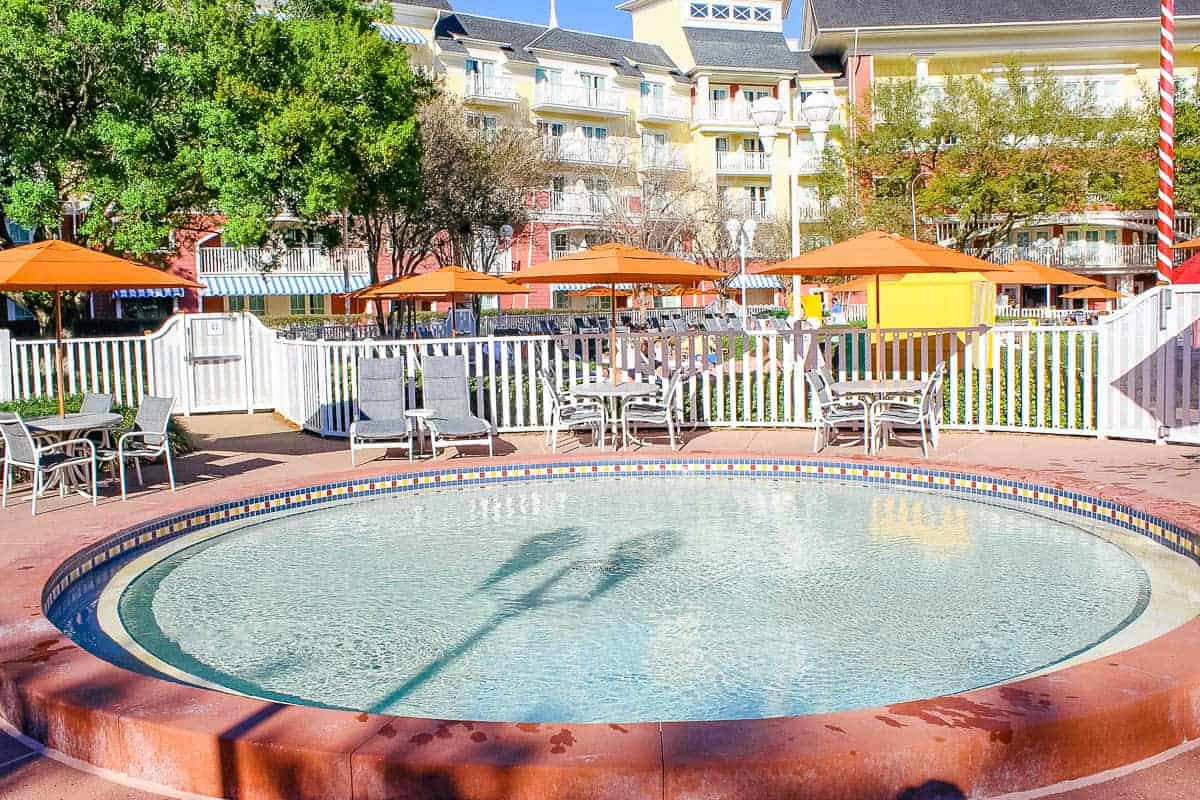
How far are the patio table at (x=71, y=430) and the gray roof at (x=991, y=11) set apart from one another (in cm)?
4191

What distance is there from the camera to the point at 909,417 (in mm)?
10219

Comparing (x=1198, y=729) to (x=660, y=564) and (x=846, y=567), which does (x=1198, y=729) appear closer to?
(x=846, y=567)

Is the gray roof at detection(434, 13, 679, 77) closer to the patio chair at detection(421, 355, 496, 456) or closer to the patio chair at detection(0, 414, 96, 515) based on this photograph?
the patio chair at detection(421, 355, 496, 456)

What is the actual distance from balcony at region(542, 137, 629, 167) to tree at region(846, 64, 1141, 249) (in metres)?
15.2

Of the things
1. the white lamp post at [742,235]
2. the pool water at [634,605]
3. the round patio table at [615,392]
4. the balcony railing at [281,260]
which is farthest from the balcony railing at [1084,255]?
the pool water at [634,605]

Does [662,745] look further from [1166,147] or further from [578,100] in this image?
[578,100]

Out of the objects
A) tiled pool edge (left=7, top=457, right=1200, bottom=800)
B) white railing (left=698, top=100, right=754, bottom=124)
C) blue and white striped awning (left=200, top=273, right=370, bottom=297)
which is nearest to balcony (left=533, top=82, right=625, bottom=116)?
white railing (left=698, top=100, right=754, bottom=124)

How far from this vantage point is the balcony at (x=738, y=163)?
168 ft

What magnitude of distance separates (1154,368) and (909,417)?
239 centimetres

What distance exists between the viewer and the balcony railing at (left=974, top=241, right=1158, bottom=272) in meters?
45.8

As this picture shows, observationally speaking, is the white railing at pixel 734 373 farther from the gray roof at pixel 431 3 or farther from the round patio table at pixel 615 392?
the gray roof at pixel 431 3

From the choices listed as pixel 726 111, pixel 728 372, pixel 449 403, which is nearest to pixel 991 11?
pixel 726 111

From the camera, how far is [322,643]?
217 inches

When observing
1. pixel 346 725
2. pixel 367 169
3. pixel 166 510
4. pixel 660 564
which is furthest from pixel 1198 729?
pixel 367 169
